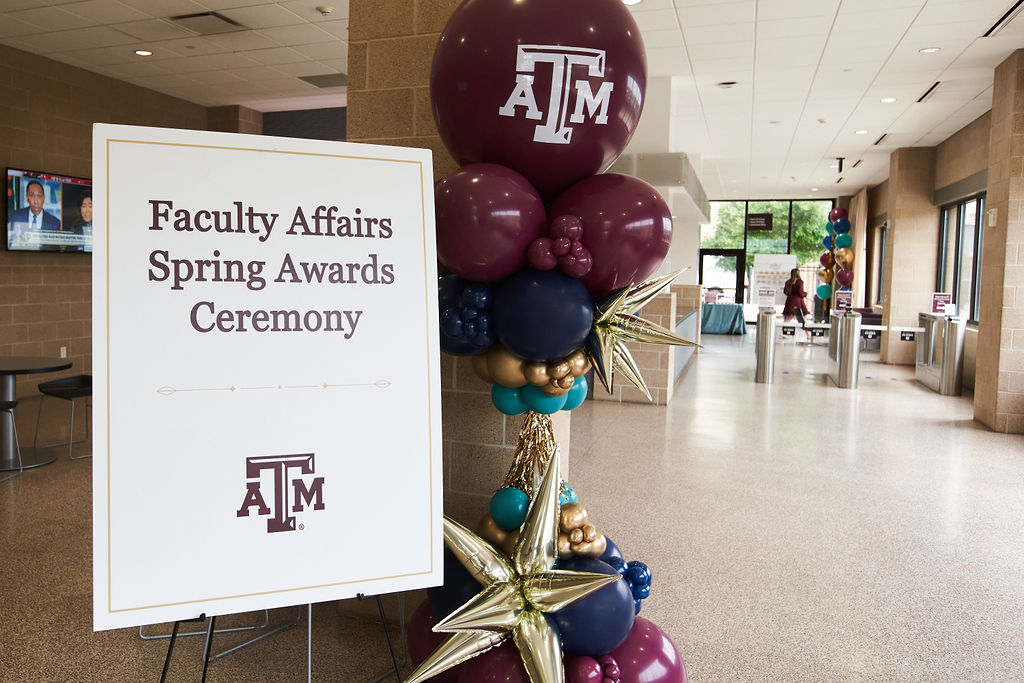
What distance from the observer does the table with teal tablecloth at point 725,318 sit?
52.5 ft

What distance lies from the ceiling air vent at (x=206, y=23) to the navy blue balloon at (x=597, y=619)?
5.55 m

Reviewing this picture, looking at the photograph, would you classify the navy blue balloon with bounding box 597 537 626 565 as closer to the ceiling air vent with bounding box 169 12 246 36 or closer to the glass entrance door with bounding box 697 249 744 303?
the ceiling air vent with bounding box 169 12 246 36

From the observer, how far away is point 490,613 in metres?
1.67

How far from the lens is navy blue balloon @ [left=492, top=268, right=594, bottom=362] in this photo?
168 centimetres

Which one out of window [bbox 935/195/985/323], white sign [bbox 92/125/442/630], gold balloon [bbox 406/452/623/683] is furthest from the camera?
window [bbox 935/195/985/323]

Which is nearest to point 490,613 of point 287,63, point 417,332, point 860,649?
point 417,332

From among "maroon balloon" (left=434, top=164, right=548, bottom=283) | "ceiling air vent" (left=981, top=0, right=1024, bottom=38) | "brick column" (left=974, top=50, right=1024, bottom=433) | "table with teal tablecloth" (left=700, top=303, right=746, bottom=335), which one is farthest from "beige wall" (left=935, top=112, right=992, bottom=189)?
"maroon balloon" (left=434, top=164, right=548, bottom=283)

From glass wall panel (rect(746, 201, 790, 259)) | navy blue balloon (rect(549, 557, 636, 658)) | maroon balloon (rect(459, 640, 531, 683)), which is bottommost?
maroon balloon (rect(459, 640, 531, 683))

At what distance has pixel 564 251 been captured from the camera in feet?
5.54

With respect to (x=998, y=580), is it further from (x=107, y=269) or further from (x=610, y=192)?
(x=107, y=269)

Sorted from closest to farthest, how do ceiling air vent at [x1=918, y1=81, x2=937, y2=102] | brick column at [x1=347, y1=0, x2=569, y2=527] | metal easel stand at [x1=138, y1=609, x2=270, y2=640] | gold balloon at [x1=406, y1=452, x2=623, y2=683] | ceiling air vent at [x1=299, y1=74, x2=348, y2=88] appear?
gold balloon at [x1=406, y1=452, x2=623, y2=683] < brick column at [x1=347, y1=0, x2=569, y2=527] < metal easel stand at [x1=138, y1=609, x2=270, y2=640] < ceiling air vent at [x1=918, y1=81, x2=937, y2=102] < ceiling air vent at [x1=299, y1=74, x2=348, y2=88]

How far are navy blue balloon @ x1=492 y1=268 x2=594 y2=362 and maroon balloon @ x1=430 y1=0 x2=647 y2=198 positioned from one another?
30 centimetres

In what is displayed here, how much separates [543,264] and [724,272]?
60.0 feet

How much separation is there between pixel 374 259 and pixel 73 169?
7.30 meters
